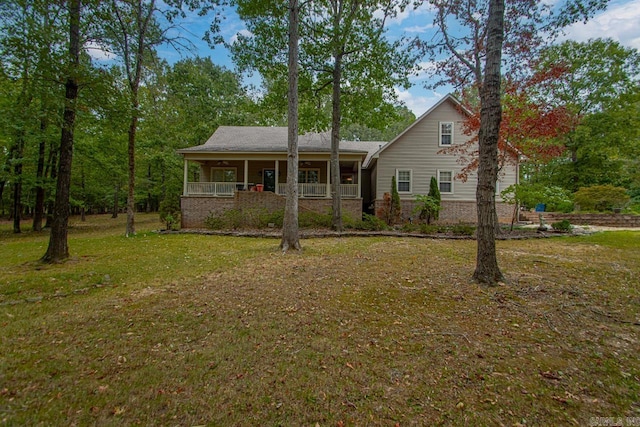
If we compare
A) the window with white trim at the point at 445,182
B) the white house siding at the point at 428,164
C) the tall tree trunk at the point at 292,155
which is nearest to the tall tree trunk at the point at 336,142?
the tall tree trunk at the point at 292,155

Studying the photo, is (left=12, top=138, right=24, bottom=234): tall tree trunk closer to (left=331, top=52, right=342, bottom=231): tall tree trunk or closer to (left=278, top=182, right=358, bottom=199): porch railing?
(left=278, top=182, right=358, bottom=199): porch railing

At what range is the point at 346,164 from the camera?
57.2 ft

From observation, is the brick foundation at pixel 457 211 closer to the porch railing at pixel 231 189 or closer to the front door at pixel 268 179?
the porch railing at pixel 231 189

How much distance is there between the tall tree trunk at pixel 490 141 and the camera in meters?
4.45

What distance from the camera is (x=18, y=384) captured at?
7.02 feet

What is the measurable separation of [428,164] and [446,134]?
190cm

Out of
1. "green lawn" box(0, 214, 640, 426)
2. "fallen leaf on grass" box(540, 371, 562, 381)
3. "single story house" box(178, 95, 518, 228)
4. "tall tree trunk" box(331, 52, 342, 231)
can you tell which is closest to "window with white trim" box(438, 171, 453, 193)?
"single story house" box(178, 95, 518, 228)

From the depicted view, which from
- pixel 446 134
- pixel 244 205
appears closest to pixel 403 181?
pixel 446 134

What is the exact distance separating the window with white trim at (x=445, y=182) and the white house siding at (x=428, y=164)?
180 millimetres

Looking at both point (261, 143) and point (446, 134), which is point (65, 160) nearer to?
point (261, 143)

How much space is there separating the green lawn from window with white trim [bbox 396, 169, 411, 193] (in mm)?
10259

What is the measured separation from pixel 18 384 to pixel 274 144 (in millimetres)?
14790

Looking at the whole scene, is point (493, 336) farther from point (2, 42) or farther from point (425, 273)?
point (2, 42)

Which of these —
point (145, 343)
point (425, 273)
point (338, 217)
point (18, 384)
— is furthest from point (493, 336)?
point (338, 217)
